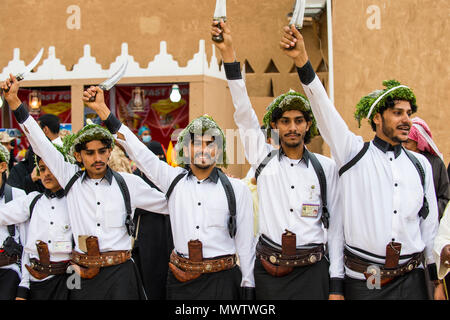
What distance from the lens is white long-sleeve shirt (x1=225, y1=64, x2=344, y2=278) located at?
360cm

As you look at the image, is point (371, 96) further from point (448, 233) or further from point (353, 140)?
point (448, 233)

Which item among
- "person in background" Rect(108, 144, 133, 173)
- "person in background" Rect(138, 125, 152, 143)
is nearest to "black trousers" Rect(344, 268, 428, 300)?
"person in background" Rect(108, 144, 133, 173)

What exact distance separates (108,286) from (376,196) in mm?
2076

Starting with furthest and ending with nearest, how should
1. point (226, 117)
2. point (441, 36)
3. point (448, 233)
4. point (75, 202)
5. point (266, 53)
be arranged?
point (266, 53) < point (226, 117) < point (441, 36) < point (75, 202) < point (448, 233)

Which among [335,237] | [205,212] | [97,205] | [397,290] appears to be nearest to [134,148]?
[97,205]

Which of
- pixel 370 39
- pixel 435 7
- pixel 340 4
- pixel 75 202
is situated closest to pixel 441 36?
pixel 435 7

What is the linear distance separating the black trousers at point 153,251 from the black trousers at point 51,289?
46.3 inches

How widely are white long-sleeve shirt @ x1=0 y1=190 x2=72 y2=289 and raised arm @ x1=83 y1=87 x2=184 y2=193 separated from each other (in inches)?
30.6

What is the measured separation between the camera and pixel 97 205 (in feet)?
12.8

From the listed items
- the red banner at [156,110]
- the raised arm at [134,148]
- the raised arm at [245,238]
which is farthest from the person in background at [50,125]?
the red banner at [156,110]

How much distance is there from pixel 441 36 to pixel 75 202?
7140mm

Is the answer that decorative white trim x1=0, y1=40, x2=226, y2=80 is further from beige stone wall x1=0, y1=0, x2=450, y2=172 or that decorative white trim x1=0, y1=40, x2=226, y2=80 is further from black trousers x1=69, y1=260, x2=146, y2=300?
black trousers x1=69, y1=260, x2=146, y2=300

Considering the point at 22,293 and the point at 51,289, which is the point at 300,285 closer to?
the point at 51,289

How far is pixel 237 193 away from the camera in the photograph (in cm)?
387
